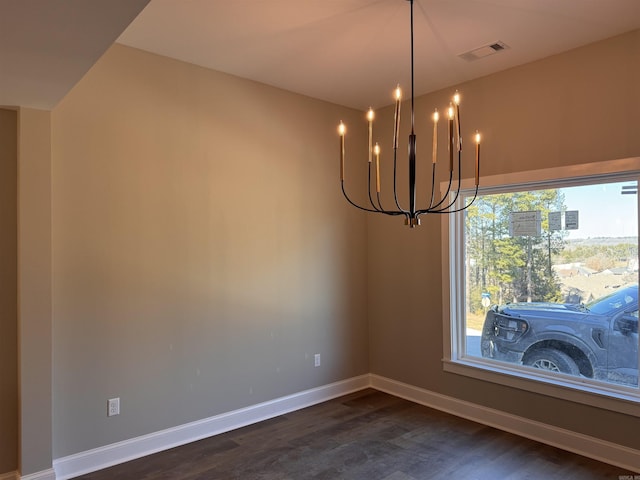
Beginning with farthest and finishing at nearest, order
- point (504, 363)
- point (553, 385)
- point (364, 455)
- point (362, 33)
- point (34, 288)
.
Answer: point (504, 363) → point (553, 385) → point (364, 455) → point (362, 33) → point (34, 288)

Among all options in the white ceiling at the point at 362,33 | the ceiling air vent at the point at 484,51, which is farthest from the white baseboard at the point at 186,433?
the ceiling air vent at the point at 484,51

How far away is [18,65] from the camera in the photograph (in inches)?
79.3

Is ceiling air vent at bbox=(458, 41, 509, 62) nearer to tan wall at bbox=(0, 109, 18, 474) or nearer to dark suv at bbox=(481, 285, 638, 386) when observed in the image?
dark suv at bbox=(481, 285, 638, 386)

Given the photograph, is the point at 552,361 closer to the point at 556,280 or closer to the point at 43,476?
the point at 556,280

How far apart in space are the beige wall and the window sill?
0.20 feet

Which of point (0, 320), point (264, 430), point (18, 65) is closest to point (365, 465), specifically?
point (264, 430)

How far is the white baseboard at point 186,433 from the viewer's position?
9.40 ft

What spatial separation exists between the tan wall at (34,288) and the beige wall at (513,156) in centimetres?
294

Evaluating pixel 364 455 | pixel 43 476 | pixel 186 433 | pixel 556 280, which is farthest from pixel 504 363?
pixel 43 476

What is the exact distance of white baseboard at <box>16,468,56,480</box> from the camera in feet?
8.63

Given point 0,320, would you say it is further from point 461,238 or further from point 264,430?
point 461,238

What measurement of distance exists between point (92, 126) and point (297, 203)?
70.0 inches

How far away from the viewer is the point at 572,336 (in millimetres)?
3309

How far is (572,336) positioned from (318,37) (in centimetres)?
283
